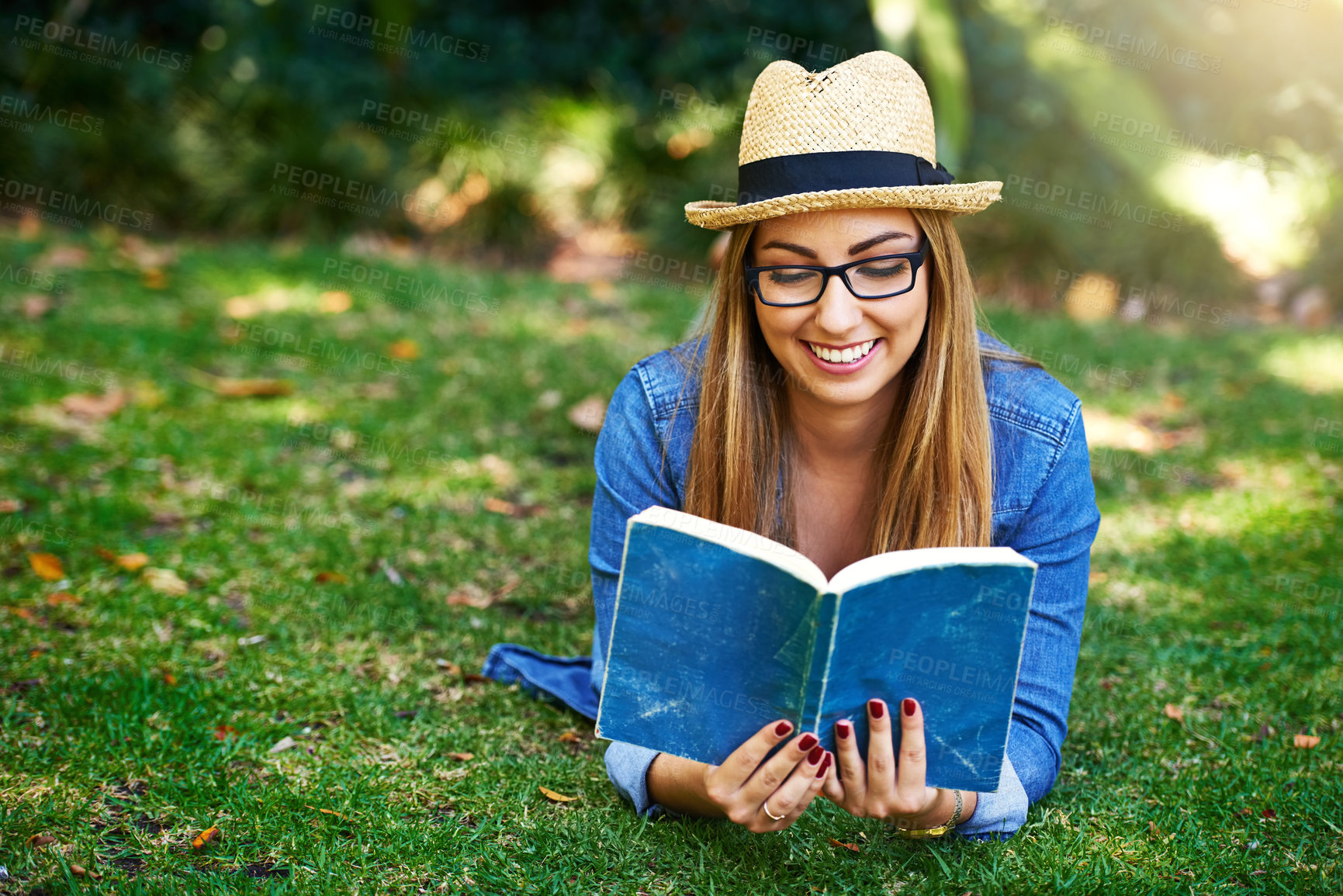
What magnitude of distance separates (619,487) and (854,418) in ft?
1.70

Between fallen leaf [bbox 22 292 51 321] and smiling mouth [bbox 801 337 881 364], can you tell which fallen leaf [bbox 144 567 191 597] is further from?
fallen leaf [bbox 22 292 51 321]

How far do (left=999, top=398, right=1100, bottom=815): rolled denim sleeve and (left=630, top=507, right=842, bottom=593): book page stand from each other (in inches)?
28.9

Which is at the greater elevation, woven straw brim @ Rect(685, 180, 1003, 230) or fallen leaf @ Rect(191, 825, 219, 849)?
woven straw brim @ Rect(685, 180, 1003, 230)

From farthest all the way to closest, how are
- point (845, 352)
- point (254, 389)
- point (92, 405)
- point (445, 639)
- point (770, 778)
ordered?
point (254, 389), point (92, 405), point (445, 639), point (845, 352), point (770, 778)

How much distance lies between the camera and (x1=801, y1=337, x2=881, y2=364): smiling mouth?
6.89 feet

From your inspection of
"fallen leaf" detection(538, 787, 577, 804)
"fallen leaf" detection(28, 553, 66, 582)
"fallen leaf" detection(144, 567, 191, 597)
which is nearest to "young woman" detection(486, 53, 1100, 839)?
"fallen leaf" detection(538, 787, 577, 804)

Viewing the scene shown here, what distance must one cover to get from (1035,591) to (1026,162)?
6.32m

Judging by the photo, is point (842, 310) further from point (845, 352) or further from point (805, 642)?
A: point (805, 642)

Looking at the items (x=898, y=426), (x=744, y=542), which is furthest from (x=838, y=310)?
(x=744, y=542)

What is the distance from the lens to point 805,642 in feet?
5.38

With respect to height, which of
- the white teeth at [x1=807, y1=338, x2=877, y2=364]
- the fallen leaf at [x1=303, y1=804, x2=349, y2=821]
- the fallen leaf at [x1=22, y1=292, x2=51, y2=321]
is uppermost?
the white teeth at [x1=807, y1=338, x2=877, y2=364]

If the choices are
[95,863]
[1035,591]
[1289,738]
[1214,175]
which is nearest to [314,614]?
[95,863]

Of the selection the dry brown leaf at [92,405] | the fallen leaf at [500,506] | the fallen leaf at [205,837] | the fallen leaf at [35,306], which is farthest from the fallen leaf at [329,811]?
the fallen leaf at [35,306]

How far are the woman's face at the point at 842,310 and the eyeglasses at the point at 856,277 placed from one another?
13mm
